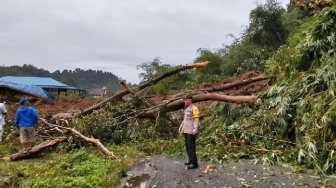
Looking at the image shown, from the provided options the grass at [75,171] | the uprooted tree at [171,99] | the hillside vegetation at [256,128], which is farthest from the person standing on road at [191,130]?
the uprooted tree at [171,99]

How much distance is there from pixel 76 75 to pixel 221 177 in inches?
2830

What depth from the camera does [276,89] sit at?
8711 millimetres

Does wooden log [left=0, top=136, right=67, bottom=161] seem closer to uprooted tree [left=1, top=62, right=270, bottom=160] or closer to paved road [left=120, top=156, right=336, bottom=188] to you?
uprooted tree [left=1, top=62, right=270, bottom=160]

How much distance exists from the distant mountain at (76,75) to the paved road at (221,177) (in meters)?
47.0

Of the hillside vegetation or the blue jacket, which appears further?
the blue jacket

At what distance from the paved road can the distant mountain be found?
46953mm

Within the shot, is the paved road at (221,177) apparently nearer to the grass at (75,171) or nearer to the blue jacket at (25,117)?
the grass at (75,171)

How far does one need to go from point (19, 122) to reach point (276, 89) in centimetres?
586

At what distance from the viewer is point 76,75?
75312 millimetres

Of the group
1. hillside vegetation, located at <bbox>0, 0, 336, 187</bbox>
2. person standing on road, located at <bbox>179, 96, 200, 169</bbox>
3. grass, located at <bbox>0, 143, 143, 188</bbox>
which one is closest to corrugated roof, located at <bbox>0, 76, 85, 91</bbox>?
hillside vegetation, located at <bbox>0, 0, 336, 187</bbox>

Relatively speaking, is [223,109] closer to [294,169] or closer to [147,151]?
[147,151]

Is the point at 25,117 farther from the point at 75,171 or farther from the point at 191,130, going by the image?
the point at 191,130

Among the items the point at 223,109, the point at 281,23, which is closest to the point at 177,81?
the point at 281,23

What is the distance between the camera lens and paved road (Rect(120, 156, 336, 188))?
575cm
